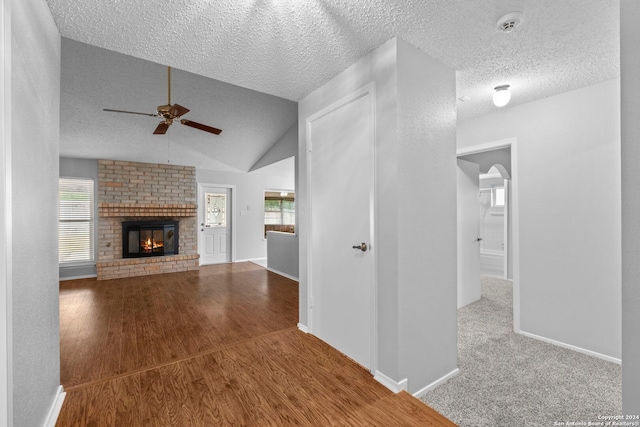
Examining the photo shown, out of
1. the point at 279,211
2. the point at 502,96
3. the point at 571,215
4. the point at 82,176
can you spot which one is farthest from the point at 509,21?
the point at 279,211

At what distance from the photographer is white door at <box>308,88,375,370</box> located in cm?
212

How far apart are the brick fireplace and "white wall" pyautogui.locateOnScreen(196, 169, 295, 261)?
0.87 meters

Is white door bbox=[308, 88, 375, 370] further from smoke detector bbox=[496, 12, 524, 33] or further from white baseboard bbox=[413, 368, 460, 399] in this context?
smoke detector bbox=[496, 12, 524, 33]

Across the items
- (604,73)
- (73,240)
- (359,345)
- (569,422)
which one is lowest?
(569,422)

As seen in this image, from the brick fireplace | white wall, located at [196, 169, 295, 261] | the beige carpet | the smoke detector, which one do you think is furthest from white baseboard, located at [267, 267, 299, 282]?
the smoke detector

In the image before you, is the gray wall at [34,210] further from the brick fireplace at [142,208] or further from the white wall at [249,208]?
Answer: the white wall at [249,208]

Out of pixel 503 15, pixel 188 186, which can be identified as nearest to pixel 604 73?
pixel 503 15

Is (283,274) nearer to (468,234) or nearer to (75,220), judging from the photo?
(468,234)

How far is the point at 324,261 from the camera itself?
2578 millimetres

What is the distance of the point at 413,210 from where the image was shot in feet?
6.41

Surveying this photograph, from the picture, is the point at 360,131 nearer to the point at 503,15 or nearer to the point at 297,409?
the point at 503,15

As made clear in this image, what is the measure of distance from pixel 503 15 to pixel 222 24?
64.4 inches

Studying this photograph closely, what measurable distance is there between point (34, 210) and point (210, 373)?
1475 millimetres

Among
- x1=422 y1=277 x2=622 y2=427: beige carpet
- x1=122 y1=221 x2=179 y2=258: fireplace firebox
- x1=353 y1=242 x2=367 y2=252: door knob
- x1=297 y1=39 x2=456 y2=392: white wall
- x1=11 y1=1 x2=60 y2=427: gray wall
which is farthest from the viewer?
x1=122 y1=221 x2=179 y2=258: fireplace firebox
